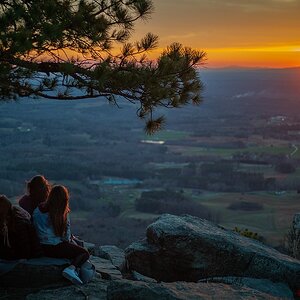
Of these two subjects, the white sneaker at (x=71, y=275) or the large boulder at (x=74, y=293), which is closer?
the large boulder at (x=74, y=293)

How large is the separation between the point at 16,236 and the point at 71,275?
88cm

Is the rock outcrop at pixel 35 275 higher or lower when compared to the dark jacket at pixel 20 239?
lower

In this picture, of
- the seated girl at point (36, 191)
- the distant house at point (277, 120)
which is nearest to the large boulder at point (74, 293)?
the seated girl at point (36, 191)

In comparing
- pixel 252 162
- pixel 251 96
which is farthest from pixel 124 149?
pixel 251 96

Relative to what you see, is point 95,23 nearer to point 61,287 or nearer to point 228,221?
point 61,287

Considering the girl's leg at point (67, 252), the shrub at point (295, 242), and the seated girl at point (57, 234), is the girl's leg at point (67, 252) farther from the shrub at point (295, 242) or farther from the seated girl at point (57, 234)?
the shrub at point (295, 242)

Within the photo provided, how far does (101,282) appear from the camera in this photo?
6715 millimetres

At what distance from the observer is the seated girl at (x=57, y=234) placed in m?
6.45

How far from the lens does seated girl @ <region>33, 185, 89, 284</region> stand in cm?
645

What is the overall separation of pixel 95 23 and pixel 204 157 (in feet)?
284

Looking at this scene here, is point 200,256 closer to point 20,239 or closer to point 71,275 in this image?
point 71,275

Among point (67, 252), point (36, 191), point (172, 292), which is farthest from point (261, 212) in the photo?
point (172, 292)

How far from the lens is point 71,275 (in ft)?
21.2

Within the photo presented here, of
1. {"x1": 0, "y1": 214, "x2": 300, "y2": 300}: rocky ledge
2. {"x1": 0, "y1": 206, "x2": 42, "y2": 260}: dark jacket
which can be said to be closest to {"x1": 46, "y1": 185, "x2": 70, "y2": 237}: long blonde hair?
{"x1": 0, "y1": 206, "x2": 42, "y2": 260}: dark jacket
